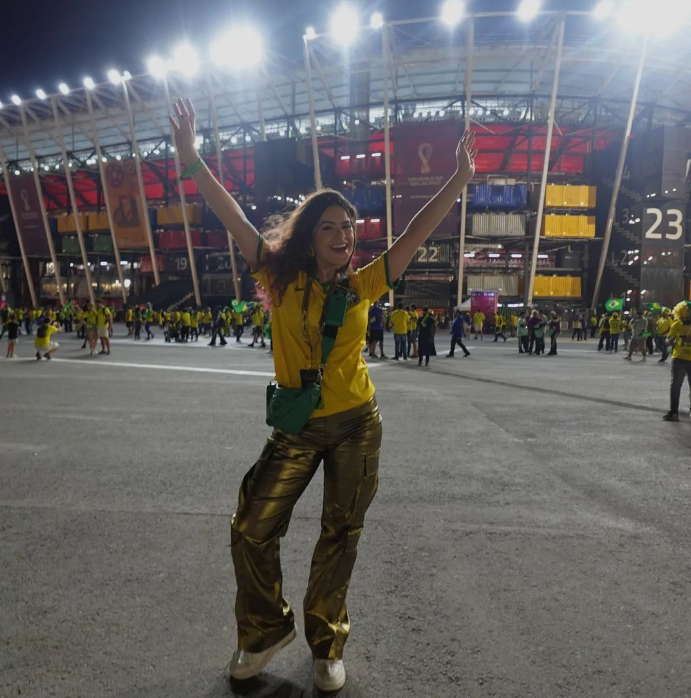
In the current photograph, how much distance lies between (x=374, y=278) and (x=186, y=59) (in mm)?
44925

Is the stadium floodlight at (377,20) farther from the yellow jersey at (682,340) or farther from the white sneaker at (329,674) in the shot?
the white sneaker at (329,674)

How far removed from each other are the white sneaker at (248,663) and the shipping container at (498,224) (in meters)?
39.8

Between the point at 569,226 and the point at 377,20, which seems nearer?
the point at 377,20

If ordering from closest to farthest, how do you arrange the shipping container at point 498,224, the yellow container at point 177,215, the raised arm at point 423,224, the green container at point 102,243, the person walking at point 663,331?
the raised arm at point 423,224, the person walking at point 663,331, the shipping container at point 498,224, the yellow container at point 177,215, the green container at point 102,243

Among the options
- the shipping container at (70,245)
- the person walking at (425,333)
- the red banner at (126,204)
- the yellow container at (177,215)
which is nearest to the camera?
the person walking at (425,333)

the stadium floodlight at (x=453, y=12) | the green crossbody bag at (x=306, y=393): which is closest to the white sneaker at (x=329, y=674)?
the green crossbody bag at (x=306, y=393)

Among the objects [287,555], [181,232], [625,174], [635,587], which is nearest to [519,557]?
[635,587]

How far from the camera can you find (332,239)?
215cm

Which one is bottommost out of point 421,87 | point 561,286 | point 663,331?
point 561,286

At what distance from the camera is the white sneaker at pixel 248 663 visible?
2.07 meters

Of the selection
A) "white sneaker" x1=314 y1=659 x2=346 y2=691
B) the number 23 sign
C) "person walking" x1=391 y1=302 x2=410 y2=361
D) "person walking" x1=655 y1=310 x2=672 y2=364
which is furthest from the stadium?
"white sneaker" x1=314 y1=659 x2=346 y2=691

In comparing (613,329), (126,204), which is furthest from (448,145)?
(126,204)

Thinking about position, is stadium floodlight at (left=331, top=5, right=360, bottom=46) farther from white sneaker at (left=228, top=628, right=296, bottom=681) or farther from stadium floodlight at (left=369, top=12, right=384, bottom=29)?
white sneaker at (left=228, top=628, right=296, bottom=681)

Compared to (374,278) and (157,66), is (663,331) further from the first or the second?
(157,66)
